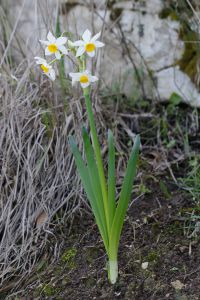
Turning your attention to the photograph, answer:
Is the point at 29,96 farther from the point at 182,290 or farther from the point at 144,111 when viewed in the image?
the point at 182,290

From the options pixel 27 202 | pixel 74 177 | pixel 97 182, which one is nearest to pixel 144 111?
pixel 74 177

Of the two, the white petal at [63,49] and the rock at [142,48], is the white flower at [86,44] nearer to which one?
the white petal at [63,49]

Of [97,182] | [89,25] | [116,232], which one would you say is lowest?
[116,232]

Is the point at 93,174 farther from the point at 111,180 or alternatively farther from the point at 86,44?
the point at 86,44

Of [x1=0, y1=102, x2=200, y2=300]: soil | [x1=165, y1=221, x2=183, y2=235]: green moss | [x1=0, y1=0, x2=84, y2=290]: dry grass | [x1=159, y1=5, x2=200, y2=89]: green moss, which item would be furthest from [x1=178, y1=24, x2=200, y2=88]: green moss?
[x1=165, y1=221, x2=183, y2=235]: green moss

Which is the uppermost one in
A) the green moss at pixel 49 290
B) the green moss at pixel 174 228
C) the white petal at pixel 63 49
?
the white petal at pixel 63 49

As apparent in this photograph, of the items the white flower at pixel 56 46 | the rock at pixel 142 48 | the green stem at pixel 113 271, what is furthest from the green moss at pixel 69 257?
the rock at pixel 142 48

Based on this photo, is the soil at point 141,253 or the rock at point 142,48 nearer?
the soil at point 141,253

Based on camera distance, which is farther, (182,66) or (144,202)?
(182,66)
